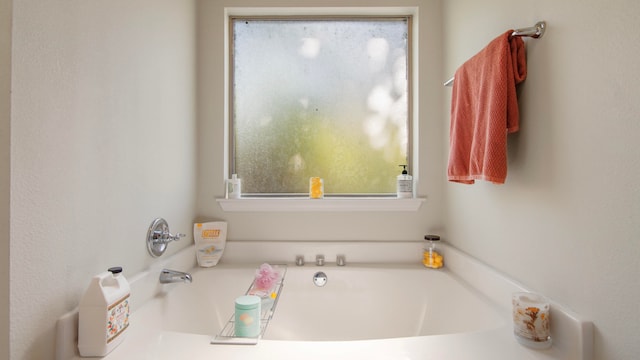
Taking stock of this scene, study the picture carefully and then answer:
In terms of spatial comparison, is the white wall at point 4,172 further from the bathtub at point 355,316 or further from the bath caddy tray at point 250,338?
the bath caddy tray at point 250,338

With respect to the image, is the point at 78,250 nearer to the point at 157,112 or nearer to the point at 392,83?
the point at 157,112

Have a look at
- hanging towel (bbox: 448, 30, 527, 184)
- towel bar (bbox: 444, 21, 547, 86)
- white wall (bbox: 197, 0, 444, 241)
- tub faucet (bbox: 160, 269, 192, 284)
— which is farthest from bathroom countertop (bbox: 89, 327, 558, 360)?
towel bar (bbox: 444, 21, 547, 86)

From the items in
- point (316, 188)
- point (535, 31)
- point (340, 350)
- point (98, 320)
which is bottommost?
point (340, 350)

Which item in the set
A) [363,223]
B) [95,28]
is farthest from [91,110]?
[363,223]

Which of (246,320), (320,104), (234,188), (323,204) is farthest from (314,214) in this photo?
(246,320)

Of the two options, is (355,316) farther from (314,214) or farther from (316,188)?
(316,188)

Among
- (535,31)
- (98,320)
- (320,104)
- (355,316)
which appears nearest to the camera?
(98,320)

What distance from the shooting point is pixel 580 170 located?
0.77 metres

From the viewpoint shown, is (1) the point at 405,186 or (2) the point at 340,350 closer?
(2) the point at 340,350

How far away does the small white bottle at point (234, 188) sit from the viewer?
1693 mm

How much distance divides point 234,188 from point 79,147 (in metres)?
0.91

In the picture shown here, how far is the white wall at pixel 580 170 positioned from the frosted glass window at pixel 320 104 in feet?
2.46

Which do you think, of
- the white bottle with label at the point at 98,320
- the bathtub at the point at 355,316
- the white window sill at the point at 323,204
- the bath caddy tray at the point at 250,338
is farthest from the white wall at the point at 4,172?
the white window sill at the point at 323,204

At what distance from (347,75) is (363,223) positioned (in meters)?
0.97
